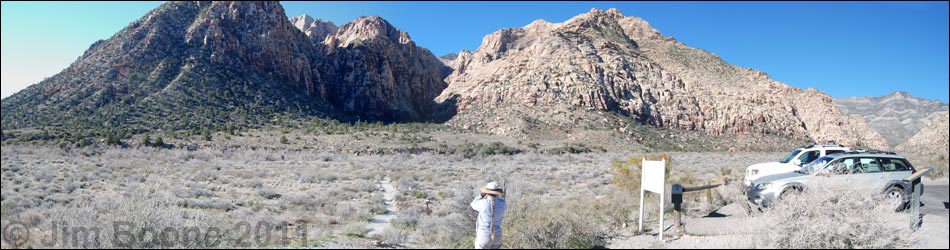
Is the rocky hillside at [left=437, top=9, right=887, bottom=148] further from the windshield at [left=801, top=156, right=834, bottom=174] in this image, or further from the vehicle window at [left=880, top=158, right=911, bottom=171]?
the vehicle window at [left=880, top=158, right=911, bottom=171]

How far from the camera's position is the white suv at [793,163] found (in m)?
13.0

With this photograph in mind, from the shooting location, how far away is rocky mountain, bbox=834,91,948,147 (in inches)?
1500

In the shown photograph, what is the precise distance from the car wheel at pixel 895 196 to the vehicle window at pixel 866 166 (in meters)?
0.58

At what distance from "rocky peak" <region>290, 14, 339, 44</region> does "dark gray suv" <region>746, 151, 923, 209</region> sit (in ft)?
375

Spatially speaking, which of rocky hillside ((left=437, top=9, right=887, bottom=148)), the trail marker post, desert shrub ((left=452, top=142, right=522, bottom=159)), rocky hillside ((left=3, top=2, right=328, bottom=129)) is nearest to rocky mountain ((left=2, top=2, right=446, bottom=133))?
rocky hillside ((left=3, top=2, right=328, bottom=129))

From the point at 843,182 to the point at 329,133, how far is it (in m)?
46.6

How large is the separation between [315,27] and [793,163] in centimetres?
12924

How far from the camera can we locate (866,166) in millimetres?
10219

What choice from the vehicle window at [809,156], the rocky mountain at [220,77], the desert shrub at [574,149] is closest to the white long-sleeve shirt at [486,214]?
the vehicle window at [809,156]

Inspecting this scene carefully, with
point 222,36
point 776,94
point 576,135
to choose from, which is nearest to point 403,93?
point 222,36

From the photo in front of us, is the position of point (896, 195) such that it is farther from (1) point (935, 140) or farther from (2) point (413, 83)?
(2) point (413, 83)

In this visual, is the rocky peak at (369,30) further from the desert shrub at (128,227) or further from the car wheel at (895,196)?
the car wheel at (895,196)

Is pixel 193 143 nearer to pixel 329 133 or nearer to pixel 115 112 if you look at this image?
pixel 115 112

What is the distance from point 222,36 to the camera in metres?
58.9
